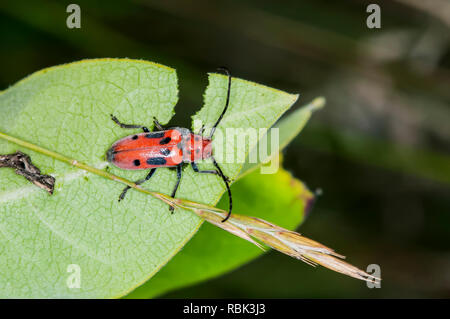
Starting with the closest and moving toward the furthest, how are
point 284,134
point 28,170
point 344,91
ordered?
point 28,170
point 284,134
point 344,91

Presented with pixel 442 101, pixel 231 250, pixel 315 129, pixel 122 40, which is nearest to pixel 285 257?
pixel 315 129

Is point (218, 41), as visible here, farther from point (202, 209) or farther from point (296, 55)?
point (202, 209)

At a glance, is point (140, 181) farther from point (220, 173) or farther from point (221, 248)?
point (221, 248)

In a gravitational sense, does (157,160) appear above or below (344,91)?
below

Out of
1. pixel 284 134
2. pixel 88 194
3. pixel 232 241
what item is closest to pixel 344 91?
pixel 284 134

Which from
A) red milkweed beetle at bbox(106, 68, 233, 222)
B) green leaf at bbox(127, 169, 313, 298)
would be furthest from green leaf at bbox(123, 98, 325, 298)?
red milkweed beetle at bbox(106, 68, 233, 222)
